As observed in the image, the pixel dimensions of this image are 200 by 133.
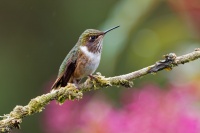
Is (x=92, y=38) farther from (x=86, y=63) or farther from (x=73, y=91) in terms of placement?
(x=73, y=91)

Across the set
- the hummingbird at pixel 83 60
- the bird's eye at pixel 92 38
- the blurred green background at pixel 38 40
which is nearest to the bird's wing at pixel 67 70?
the hummingbird at pixel 83 60

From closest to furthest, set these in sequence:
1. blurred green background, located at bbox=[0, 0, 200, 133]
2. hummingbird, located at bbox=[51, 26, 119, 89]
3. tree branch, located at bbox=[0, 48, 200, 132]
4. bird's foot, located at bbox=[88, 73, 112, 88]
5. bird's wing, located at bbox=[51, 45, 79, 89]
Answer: tree branch, located at bbox=[0, 48, 200, 132]
bird's foot, located at bbox=[88, 73, 112, 88]
bird's wing, located at bbox=[51, 45, 79, 89]
hummingbird, located at bbox=[51, 26, 119, 89]
blurred green background, located at bbox=[0, 0, 200, 133]

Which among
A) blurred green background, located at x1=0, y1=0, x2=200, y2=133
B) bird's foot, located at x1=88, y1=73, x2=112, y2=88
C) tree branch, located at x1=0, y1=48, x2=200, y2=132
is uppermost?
blurred green background, located at x1=0, y1=0, x2=200, y2=133

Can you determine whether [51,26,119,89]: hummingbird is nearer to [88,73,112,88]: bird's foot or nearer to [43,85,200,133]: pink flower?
[88,73,112,88]: bird's foot

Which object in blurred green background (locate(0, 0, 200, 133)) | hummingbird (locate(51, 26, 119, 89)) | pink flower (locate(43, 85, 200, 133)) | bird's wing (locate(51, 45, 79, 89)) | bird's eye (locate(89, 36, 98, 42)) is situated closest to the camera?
bird's wing (locate(51, 45, 79, 89))

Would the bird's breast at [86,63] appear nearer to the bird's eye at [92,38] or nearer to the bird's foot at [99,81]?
the bird's eye at [92,38]

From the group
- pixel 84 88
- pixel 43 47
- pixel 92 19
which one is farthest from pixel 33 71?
pixel 84 88

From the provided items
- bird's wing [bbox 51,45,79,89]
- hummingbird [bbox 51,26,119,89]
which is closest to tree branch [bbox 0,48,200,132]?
bird's wing [bbox 51,45,79,89]
